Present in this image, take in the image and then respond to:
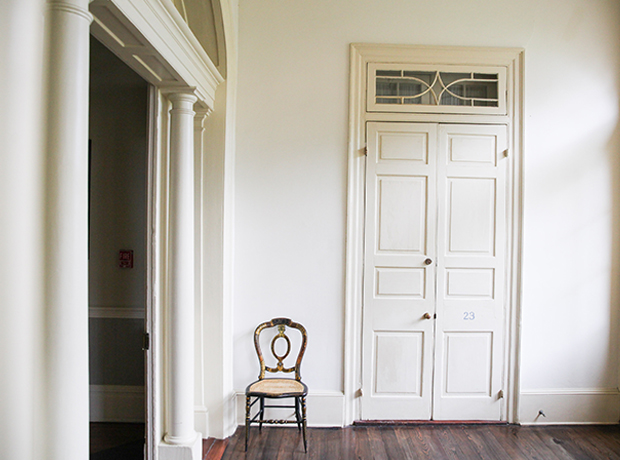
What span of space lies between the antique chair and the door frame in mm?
382

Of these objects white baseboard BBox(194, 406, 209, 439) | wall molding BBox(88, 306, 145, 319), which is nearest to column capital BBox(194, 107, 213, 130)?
wall molding BBox(88, 306, 145, 319)

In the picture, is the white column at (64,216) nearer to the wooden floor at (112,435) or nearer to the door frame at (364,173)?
the wooden floor at (112,435)

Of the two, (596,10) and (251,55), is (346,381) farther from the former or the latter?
(596,10)

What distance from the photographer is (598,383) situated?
307 centimetres

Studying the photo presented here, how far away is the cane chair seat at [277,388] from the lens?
2584 millimetres

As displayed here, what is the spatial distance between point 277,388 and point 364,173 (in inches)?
66.6

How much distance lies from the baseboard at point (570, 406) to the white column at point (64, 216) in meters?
3.15

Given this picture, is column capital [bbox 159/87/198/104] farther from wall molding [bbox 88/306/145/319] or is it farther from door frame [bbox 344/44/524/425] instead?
wall molding [bbox 88/306/145/319]

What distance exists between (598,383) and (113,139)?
14.1 feet

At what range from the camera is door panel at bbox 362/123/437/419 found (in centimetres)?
298

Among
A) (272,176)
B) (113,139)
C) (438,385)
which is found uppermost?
(113,139)

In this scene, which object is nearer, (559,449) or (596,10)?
(559,449)

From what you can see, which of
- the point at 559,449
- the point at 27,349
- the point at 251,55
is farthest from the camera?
the point at 251,55

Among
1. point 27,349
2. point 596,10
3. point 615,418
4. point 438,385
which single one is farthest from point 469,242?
point 27,349
